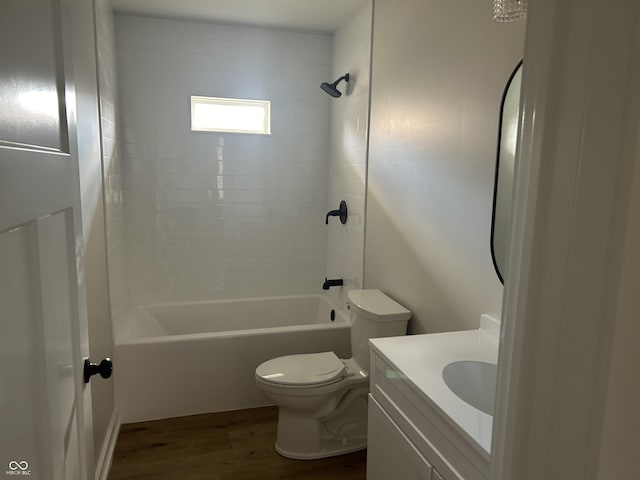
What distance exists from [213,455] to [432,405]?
1.51 metres

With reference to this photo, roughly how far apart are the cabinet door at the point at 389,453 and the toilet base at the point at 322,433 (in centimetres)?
61

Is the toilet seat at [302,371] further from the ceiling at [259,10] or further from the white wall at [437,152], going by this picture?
the ceiling at [259,10]

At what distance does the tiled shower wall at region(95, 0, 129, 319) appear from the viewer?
2.47 metres

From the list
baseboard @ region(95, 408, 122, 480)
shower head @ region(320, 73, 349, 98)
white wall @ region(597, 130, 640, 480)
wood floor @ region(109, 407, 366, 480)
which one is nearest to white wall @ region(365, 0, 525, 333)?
shower head @ region(320, 73, 349, 98)

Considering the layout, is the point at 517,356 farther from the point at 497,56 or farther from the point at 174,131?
the point at 174,131

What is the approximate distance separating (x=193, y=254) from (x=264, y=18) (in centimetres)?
172

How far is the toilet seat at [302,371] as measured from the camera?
7.09 ft

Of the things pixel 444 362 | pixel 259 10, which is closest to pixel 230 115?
pixel 259 10

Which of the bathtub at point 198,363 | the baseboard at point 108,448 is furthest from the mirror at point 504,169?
the baseboard at point 108,448

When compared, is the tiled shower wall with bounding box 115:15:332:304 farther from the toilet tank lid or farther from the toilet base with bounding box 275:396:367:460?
the toilet base with bounding box 275:396:367:460

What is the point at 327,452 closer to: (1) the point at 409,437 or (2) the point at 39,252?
(1) the point at 409,437

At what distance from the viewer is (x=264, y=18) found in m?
3.04

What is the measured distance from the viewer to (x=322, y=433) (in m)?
2.34

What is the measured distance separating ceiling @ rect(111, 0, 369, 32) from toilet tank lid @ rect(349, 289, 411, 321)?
174 cm
